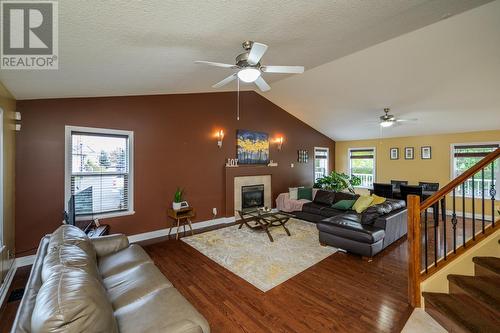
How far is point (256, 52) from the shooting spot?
2.02m

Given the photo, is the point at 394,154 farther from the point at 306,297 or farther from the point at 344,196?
the point at 306,297

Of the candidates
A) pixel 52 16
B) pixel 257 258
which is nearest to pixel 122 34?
pixel 52 16

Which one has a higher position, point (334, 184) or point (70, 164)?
point (70, 164)

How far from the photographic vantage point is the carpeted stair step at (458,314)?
1.66 metres

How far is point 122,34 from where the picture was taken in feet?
5.77

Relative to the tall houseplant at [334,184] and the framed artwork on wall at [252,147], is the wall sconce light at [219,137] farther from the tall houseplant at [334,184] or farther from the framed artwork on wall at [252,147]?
the tall houseplant at [334,184]

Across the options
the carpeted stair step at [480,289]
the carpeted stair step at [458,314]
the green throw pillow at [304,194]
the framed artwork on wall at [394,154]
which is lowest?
the carpeted stair step at [458,314]

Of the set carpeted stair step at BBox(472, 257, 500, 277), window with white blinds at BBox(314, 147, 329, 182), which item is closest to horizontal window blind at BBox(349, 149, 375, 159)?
window with white blinds at BBox(314, 147, 329, 182)

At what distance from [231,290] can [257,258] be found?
33.5 inches

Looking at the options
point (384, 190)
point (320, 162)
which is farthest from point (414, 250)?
point (320, 162)

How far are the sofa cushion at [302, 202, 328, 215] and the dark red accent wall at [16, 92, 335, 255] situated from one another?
123 cm

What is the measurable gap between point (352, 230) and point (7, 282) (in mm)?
4601

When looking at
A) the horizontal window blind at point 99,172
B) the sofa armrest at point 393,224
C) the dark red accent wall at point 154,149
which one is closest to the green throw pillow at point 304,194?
the dark red accent wall at point 154,149

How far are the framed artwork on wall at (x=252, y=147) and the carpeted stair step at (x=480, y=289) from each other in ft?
15.0
